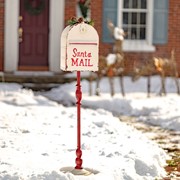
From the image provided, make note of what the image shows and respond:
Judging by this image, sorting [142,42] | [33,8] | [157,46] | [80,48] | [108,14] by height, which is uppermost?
[33,8]

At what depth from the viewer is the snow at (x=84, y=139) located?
18.8 ft

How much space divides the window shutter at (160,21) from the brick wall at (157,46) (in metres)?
0.13

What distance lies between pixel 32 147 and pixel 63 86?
7.64 m

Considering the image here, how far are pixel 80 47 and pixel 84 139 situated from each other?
2.17 m

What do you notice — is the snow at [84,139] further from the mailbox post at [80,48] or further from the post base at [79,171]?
the mailbox post at [80,48]

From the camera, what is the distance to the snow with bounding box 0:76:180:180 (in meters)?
5.73

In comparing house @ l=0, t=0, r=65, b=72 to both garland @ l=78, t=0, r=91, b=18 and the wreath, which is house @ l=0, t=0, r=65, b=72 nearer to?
the wreath

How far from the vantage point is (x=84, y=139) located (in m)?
7.53

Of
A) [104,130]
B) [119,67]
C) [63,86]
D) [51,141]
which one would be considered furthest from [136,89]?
[51,141]

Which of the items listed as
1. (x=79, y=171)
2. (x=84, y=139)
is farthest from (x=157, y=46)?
(x=79, y=171)

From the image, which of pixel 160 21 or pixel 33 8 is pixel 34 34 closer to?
pixel 33 8

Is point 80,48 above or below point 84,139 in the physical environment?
above

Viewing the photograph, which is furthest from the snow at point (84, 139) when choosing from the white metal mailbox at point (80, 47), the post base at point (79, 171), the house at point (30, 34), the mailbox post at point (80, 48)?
the house at point (30, 34)

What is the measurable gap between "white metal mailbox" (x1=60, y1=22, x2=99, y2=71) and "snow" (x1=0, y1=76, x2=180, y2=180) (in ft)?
3.49
